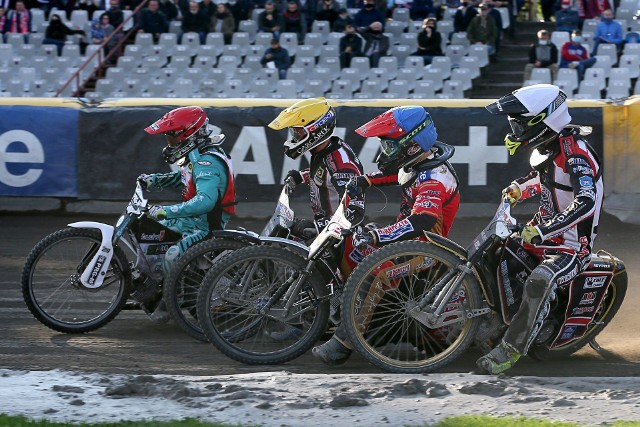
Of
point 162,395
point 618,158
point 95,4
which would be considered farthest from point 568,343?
point 95,4

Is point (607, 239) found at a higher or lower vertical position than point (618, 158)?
lower

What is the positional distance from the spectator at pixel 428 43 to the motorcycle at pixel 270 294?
10953 mm

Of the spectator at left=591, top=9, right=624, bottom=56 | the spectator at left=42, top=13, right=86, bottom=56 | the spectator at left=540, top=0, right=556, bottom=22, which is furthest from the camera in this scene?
the spectator at left=540, top=0, right=556, bottom=22

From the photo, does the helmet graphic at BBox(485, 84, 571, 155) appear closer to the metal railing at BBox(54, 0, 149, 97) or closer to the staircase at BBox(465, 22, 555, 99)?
the staircase at BBox(465, 22, 555, 99)

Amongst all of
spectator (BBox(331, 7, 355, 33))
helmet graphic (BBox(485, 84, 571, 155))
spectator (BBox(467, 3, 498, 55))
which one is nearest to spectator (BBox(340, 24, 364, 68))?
spectator (BBox(331, 7, 355, 33))

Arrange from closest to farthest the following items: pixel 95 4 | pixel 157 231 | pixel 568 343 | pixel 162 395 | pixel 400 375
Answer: pixel 162 395, pixel 400 375, pixel 568 343, pixel 157 231, pixel 95 4

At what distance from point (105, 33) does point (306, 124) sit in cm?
1246

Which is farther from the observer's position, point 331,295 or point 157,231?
point 157,231

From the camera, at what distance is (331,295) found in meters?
7.34

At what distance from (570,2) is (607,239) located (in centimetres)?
821

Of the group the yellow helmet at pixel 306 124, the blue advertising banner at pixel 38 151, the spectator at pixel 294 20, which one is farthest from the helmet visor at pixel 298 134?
the spectator at pixel 294 20

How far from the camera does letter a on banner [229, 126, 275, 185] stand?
1255 cm

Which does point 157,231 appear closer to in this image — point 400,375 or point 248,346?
point 248,346

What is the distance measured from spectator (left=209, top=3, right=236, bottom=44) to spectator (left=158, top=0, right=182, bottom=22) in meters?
0.87
